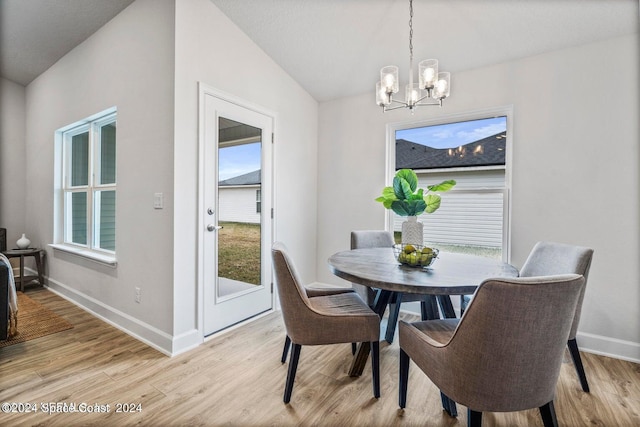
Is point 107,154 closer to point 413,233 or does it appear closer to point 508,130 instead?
point 413,233

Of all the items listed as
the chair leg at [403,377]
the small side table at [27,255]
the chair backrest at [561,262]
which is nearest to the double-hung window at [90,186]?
the small side table at [27,255]

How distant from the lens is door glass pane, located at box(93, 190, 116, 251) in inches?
121

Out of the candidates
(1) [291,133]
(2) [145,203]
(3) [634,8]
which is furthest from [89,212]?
(3) [634,8]

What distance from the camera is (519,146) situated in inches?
101

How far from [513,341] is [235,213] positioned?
226 centimetres

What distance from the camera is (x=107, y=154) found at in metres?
3.18

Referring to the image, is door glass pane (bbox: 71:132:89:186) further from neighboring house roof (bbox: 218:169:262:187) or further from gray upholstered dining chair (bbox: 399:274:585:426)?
gray upholstered dining chair (bbox: 399:274:585:426)

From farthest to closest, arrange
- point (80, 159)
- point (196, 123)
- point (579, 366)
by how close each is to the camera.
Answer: point (80, 159) → point (196, 123) → point (579, 366)

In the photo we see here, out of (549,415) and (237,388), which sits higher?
(549,415)

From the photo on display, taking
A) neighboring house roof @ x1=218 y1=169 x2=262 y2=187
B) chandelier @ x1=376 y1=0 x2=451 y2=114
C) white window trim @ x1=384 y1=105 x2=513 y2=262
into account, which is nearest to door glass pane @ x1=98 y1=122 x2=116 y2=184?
neighboring house roof @ x1=218 y1=169 x2=262 y2=187

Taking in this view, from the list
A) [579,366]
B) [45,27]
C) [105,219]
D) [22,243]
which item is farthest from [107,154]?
[579,366]

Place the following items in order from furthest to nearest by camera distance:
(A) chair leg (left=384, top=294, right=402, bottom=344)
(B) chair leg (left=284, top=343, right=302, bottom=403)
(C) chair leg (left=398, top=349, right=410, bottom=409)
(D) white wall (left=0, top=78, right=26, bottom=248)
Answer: (D) white wall (left=0, top=78, right=26, bottom=248) → (A) chair leg (left=384, top=294, right=402, bottom=344) → (B) chair leg (left=284, top=343, right=302, bottom=403) → (C) chair leg (left=398, top=349, right=410, bottom=409)

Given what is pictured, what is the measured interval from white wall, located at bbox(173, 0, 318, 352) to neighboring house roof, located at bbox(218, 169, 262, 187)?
0.70 feet

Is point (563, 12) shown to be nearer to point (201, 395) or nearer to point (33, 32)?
point (201, 395)
